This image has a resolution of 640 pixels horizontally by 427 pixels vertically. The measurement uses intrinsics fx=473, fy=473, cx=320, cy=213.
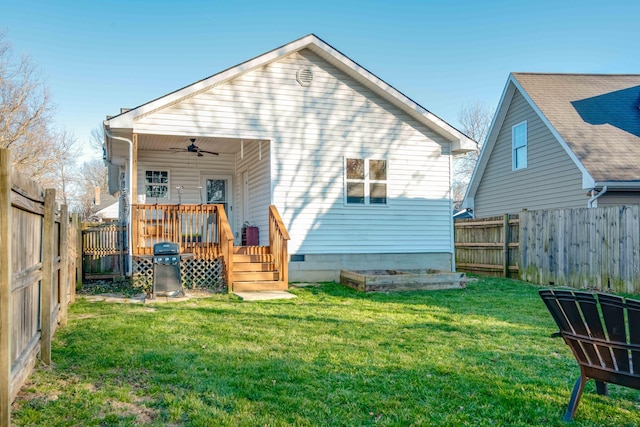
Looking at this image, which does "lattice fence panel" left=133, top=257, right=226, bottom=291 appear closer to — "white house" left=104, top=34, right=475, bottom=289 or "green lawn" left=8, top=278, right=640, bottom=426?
"white house" left=104, top=34, right=475, bottom=289

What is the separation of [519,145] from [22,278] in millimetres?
15470

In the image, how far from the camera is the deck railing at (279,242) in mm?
9945

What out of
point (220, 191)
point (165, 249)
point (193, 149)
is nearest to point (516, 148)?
point (220, 191)

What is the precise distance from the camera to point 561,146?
13578 mm

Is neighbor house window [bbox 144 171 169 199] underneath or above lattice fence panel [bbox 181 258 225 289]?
above

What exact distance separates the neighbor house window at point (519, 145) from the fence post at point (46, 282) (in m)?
14.4

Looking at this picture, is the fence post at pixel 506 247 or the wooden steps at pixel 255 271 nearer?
the wooden steps at pixel 255 271

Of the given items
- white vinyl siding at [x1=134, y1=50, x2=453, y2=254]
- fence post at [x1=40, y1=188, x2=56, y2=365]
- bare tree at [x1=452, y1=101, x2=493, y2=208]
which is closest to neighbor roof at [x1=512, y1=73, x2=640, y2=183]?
white vinyl siding at [x1=134, y1=50, x2=453, y2=254]

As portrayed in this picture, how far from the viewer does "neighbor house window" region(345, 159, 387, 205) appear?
1171 cm

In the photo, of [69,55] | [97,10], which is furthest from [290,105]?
[69,55]

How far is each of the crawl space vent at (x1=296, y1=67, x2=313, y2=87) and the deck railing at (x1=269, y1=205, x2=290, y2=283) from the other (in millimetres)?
3158

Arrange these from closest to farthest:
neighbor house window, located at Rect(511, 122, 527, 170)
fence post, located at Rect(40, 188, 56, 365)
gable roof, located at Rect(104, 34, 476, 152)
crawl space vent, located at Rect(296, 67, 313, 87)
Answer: fence post, located at Rect(40, 188, 56, 365) → gable roof, located at Rect(104, 34, 476, 152) → crawl space vent, located at Rect(296, 67, 313, 87) → neighbor house window, located at Rect(511, 122, 527, 170)

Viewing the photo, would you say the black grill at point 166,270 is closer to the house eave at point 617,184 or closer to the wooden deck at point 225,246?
the wooden deck at point 225,246

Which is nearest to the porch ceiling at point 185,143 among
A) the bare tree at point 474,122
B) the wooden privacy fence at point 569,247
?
the wooden privacy fence at point 569,247
